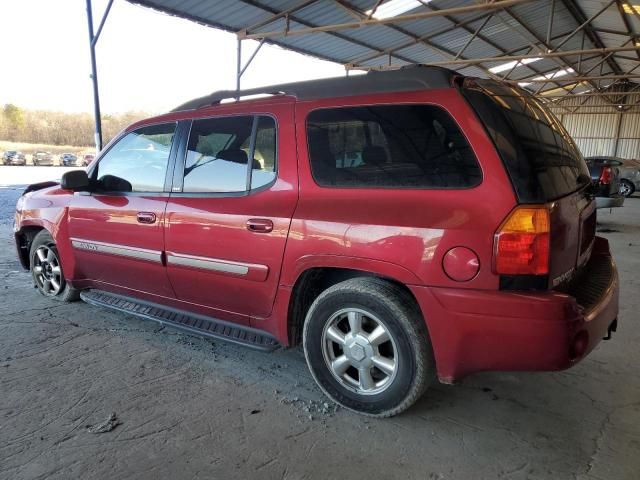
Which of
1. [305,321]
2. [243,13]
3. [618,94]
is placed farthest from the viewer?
[618,94]

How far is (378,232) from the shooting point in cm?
234

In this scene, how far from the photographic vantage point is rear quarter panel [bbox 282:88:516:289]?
6.97ft

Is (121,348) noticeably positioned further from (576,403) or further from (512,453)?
(576,403)

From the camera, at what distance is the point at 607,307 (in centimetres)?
246

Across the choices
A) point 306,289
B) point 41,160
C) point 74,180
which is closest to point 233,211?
point 306,289

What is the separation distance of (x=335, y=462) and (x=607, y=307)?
1.64 metres

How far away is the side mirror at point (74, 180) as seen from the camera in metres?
3.69


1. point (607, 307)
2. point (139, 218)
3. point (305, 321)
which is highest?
point (139, 218)

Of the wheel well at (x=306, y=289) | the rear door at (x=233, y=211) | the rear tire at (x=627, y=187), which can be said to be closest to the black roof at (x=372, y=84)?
the rear door at (x=233, y=211)

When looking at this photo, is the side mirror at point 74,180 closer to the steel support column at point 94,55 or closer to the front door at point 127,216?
the front door at point 127,216

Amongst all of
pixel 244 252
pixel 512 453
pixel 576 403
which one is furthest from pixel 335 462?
pixel 576 403

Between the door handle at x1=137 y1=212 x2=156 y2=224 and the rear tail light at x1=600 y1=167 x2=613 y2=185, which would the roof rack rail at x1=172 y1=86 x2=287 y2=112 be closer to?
the door handle at x1=137 y1=212 x2=156 y2=224

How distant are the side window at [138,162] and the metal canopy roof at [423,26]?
331 inches

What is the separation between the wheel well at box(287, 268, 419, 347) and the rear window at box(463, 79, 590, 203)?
0.96 meters
